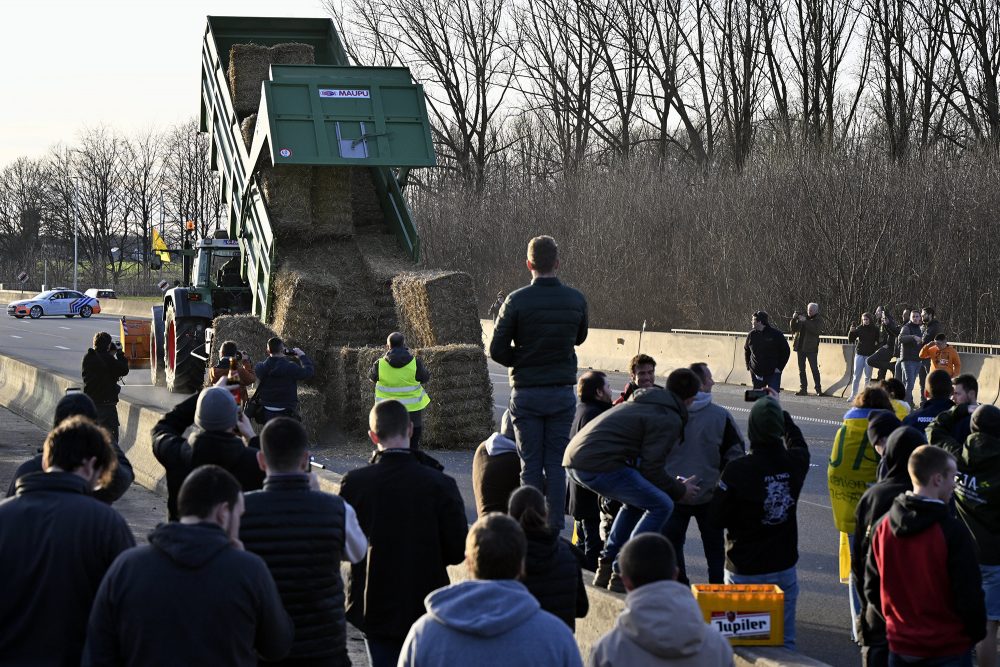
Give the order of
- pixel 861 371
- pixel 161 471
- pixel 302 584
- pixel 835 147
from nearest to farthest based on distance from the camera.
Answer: pixel 302 584 < pixel 161 471 < pixel 861 371 < pixel 835 147

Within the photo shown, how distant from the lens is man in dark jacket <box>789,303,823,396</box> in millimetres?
24594

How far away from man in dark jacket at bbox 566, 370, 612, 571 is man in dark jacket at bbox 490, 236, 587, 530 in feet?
1.01

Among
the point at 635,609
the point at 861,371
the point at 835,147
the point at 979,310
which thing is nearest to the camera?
the point at 635,609

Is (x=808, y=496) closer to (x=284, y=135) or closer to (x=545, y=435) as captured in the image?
(x=545, y=435)

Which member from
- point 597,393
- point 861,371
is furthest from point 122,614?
point 861,371

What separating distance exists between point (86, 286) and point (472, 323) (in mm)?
86825

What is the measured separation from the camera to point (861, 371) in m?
24.0

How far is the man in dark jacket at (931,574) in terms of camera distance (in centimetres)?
567

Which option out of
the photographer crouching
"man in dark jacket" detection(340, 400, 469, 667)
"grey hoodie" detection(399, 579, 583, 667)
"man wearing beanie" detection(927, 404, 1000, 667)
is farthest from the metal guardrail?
"grey hoodie" detection(399, 579, 583, 667)

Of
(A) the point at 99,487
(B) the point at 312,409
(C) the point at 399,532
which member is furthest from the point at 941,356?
(A) the point at 99,487

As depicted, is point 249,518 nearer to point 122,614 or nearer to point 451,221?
point 122,614

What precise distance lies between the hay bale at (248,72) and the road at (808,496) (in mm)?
4074

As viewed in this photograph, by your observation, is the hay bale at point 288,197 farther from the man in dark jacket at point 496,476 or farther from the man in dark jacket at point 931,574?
the man in dark jacket at point 931,574

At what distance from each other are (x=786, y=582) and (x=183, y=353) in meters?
15.2
